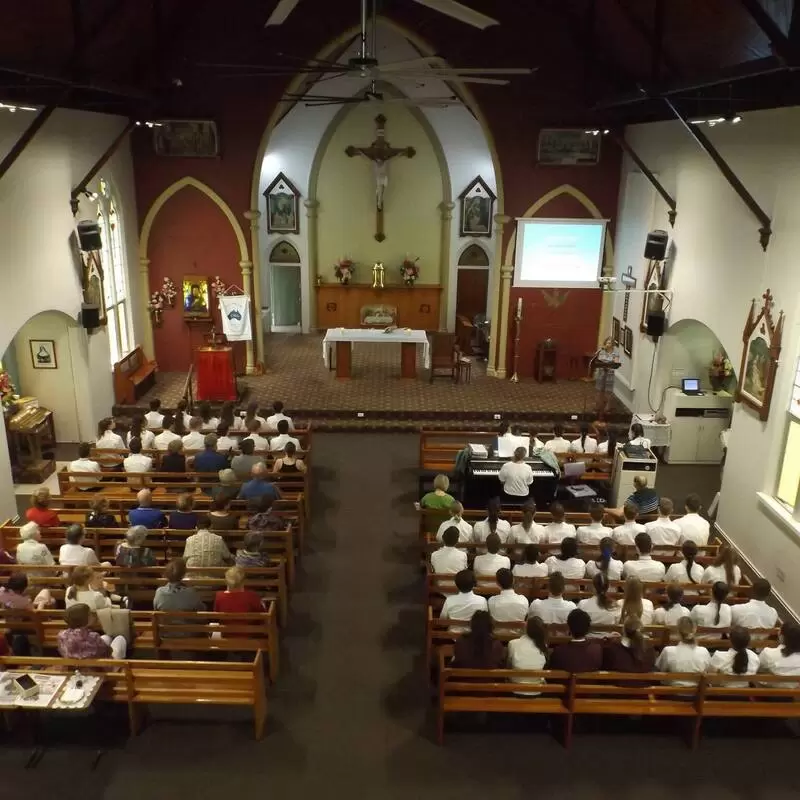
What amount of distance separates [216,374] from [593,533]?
330 inches

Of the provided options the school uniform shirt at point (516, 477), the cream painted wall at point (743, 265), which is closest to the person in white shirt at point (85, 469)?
the school uniform shirt at point (516, 477)

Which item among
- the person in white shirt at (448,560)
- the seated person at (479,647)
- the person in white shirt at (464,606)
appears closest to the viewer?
the seated person at (479,647)

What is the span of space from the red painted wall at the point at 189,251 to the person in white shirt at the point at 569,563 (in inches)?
384

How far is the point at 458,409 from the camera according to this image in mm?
13383

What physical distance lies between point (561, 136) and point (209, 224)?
7045 millimetres

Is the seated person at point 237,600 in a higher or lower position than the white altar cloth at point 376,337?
lower

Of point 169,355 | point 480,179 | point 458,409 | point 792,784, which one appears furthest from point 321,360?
point 792,784

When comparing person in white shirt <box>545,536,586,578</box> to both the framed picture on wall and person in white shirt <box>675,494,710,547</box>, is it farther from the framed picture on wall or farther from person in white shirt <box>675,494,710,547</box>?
the framed picture on wall

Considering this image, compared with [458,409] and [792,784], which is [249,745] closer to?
[792,784]

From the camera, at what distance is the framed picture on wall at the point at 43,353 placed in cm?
1195

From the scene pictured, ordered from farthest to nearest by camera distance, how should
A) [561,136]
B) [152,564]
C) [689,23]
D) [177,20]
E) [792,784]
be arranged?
[561,136] < [177,20] < [689,23] < [152,564] < [792,784]

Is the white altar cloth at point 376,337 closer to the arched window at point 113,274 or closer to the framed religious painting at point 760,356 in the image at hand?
the arched window at point 113,274

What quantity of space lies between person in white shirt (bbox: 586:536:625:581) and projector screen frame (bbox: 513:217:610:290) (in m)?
8.40

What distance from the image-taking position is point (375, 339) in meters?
14.5
